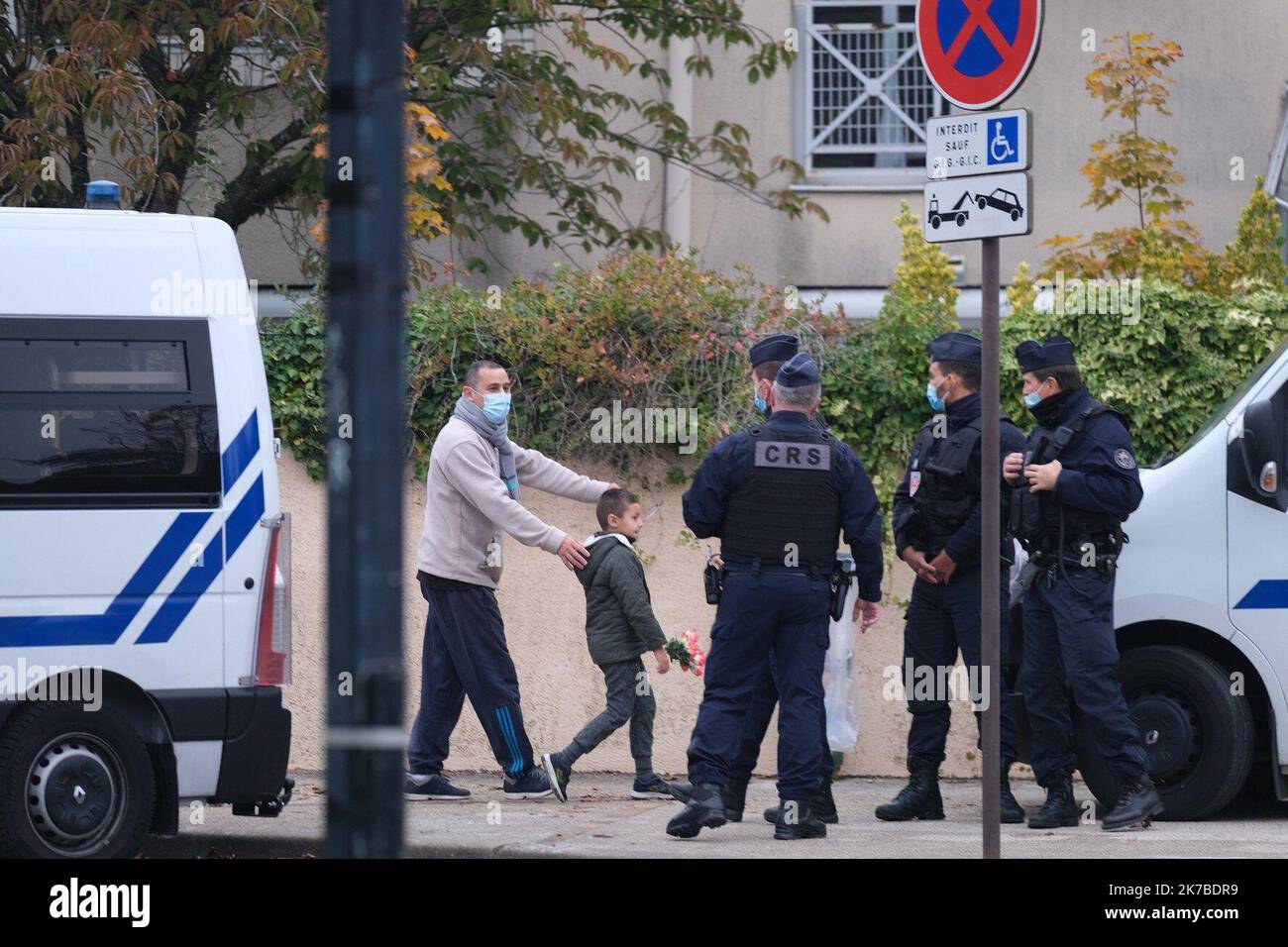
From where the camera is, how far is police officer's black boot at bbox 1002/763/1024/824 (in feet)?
26.7

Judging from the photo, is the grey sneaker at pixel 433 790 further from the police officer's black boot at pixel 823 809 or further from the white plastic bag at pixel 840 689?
the white plastic bag at pixel 840 689

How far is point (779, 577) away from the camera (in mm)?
7473

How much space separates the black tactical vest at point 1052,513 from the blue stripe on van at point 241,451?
10.6 feet

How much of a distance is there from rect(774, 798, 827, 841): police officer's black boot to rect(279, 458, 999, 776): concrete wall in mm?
2307

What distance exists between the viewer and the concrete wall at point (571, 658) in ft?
32.2

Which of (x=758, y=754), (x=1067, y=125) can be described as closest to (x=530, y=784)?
(x=758, y=754)

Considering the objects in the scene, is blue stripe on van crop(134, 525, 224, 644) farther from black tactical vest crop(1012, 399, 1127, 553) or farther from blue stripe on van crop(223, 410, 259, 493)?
black tactical vest crop(1012, 399, 1127, 553)

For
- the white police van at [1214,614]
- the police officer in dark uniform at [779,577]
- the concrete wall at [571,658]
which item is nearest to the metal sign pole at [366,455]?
the police officer in dark uniform at [779,577]

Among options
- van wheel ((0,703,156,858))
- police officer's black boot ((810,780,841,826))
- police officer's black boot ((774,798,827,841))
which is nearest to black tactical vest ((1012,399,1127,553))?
police officer's black boot ((810,780,841,826))

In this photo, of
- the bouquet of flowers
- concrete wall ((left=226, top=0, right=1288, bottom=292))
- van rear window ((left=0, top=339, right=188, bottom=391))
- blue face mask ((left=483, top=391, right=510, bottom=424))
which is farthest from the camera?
concrete wall ((left=226, top=0, right=1288, bottom=292))
